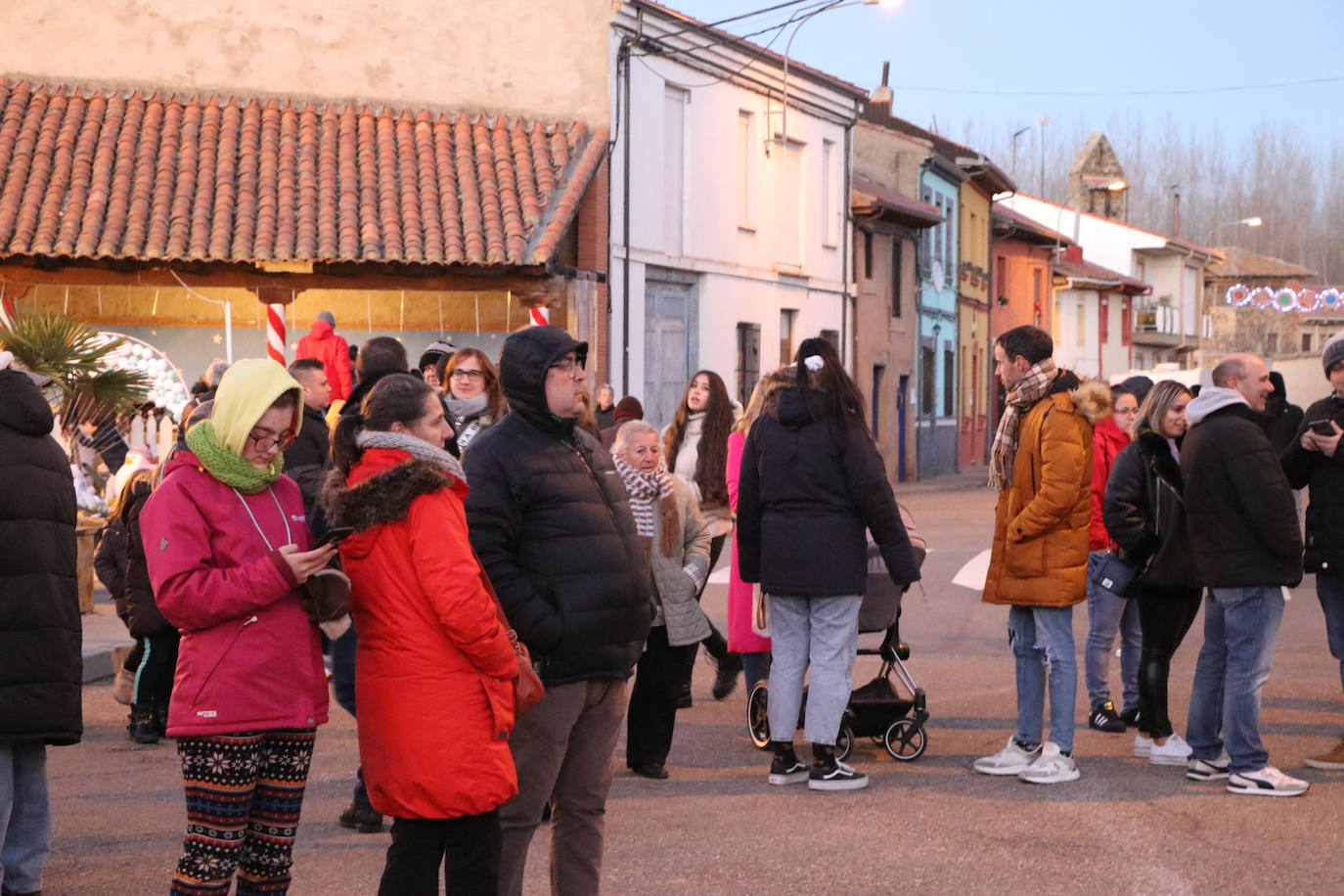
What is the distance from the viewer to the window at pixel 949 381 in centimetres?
4203

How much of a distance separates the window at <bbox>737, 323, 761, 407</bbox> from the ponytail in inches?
908

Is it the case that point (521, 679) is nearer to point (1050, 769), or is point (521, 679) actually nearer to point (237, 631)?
point (237, 631)

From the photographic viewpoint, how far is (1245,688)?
734 cm

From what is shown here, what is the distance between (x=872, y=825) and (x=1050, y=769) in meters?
1.17

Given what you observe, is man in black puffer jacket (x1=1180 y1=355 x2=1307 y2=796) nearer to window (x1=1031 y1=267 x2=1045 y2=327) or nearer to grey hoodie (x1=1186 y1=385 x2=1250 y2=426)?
grey hoodie (x1=1186 y1=385 x2=1250 y2=426)

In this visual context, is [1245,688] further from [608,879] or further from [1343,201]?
[1343,201]

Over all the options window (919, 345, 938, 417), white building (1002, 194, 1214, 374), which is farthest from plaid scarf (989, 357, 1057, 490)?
white building (1002, 194, 1214, 374)

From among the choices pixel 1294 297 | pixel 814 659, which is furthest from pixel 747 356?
pixel 1294 297

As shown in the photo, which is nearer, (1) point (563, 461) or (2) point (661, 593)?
(1) point (563, 461)

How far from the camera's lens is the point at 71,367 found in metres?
10.6

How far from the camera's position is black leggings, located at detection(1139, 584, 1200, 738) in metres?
8.05

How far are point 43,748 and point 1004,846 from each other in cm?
353

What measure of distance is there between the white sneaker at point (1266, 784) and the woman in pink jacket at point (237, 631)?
4472 millimetres

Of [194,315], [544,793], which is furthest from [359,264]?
[544,793]
